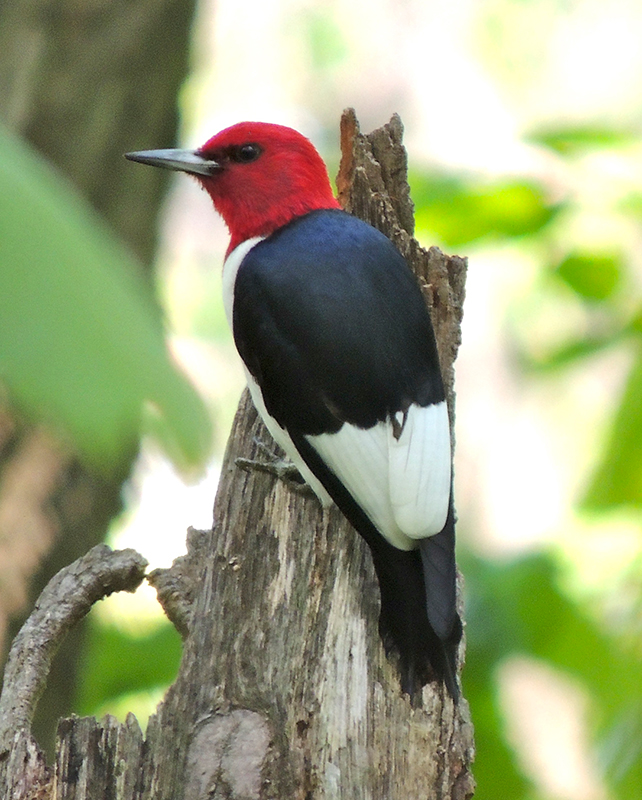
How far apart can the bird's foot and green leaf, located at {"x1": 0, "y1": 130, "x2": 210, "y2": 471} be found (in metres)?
1.80

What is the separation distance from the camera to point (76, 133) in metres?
3.48

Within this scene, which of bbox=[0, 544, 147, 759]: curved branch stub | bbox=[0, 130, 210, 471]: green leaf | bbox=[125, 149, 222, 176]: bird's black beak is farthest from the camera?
bbox=[125, 149, 222, 176]: bird's black beak

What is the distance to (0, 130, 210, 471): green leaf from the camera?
40 centimetres

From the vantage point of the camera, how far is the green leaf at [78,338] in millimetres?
397

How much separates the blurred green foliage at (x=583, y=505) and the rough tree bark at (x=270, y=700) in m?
0.79

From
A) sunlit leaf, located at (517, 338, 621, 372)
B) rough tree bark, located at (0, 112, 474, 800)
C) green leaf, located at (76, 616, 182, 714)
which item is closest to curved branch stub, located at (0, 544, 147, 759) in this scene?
rough tree bark, located at (0, 112, 474, 800)

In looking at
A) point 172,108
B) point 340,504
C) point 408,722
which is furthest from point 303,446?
point 172,108

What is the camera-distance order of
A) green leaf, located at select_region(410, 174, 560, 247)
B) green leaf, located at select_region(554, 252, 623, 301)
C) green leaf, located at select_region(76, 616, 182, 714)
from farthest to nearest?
green leaf, located at select_region(76, 616, 182, 714), green leaf, located at select_region(554, 252, 623, 301), green leaf, located at select_region(410, 174, 560, 247)

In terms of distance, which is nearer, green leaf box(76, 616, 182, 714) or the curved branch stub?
the curved branch stub

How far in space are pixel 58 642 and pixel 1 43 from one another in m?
2.23

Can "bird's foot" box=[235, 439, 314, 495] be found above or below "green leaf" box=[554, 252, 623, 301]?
below

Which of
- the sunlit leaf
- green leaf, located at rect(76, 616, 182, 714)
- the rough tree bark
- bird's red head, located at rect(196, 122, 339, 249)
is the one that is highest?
bird's red head, located at rect(196, 122, 339, 249)

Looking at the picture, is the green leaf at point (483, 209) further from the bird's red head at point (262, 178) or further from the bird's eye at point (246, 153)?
the bird's eye at point (246, 153)

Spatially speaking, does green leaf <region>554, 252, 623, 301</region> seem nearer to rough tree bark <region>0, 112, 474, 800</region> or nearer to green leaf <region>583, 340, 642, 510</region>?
green leaf <region>583, 340, 642, 510</region>
